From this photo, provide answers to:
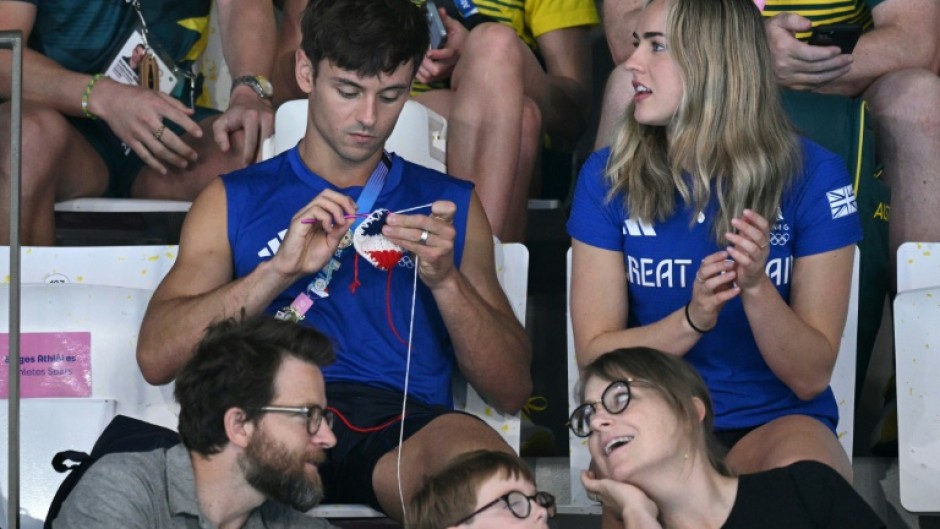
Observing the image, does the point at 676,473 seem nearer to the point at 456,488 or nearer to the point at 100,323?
the point at 456,488

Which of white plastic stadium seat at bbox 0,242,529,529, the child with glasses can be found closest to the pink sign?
white plastic stadium seat at bbox 0,242,529,529

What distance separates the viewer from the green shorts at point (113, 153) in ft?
10.7

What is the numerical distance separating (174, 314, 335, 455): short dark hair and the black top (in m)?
0.68

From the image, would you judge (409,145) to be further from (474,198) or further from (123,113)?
(123,113)

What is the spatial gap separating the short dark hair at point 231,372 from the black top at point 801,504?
0.68 metres

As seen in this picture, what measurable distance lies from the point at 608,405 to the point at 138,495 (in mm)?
687

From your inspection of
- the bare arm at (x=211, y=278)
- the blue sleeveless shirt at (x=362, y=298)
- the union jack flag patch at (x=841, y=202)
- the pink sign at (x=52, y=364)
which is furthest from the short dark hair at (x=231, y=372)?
the union jack flag patch at (x=841, y=202)

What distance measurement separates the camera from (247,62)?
10.9 feet

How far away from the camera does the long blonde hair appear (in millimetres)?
2518

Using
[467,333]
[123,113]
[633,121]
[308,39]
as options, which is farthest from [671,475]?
[123,113]

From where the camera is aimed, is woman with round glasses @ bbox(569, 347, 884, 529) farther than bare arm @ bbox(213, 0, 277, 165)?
No

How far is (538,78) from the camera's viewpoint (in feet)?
10.7

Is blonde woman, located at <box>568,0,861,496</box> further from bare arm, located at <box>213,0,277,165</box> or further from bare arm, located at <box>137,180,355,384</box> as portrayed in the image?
bare arm, located at <box>213,0,277,165</box>

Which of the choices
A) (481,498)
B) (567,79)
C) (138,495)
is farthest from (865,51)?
(138,495)
